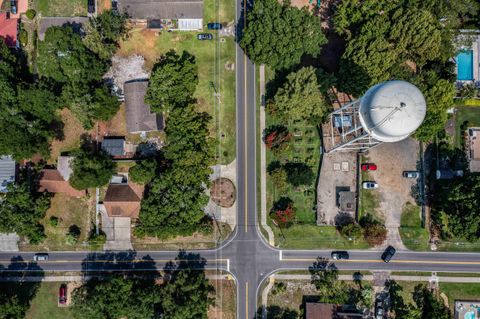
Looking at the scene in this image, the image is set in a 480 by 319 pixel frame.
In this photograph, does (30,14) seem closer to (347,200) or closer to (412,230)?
(347,200)

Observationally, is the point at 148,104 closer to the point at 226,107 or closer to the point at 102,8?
the point at 226,107

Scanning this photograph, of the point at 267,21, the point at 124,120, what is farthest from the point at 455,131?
the point at 124,120

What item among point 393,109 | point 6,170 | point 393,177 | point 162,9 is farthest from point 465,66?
point 6,170

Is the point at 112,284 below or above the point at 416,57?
below

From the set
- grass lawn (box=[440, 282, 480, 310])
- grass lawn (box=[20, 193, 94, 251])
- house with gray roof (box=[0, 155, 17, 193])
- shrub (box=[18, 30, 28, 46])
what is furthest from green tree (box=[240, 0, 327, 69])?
grass lawn (box=[440, 282, 480, 310])

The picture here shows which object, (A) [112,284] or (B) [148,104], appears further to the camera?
(B) [148,104]

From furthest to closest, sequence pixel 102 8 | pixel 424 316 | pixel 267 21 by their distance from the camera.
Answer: pixel 102 8
pixel 424 316
pixel 267 21
